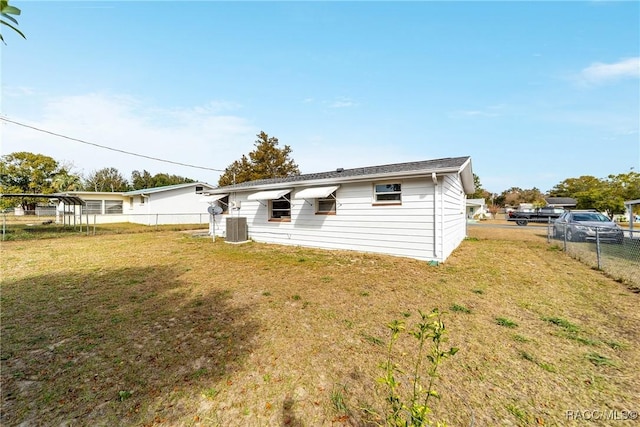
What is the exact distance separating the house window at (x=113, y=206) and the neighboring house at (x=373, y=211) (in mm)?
22653

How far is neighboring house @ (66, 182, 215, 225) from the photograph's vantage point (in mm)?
24188

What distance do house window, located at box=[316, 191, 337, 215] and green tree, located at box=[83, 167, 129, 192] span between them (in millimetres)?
58342

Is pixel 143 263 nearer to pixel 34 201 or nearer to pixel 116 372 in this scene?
pixel 116 372

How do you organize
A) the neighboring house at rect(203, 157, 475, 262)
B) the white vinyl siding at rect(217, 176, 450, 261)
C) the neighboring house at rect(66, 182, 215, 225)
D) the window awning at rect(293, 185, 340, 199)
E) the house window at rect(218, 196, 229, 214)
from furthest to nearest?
the neighboring house at rect(66, 182, 215, 225) → the house window at rect(218, 196, 229, 214) → the window awning at rect(293, 185, 340, 199) → the white vinyl siding at rect(217, 176, 450, 261) → the neighboring house at rect(203, 157, 475, 262)

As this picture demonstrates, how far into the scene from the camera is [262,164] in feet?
110

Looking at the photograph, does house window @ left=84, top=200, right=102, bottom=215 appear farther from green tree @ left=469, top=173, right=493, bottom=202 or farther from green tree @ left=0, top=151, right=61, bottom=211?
green tree @ left=469, top=173, right=493, bottom=202

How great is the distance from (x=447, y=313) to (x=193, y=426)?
368 cm

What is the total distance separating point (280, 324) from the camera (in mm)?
3705

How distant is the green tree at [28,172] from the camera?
3731cm

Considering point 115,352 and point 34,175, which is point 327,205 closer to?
point 115,352

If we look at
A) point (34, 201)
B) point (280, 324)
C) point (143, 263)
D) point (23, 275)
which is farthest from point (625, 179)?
point (34, 201)

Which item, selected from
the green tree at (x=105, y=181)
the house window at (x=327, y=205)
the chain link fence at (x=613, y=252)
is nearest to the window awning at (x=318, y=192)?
Answer: the house window at (x=327, y=205)

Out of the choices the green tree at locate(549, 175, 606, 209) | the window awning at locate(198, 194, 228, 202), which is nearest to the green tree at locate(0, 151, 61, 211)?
the window awning at locate(198, 194, 228, 202)

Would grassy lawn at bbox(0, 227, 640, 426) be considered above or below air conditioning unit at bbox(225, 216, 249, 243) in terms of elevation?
below
